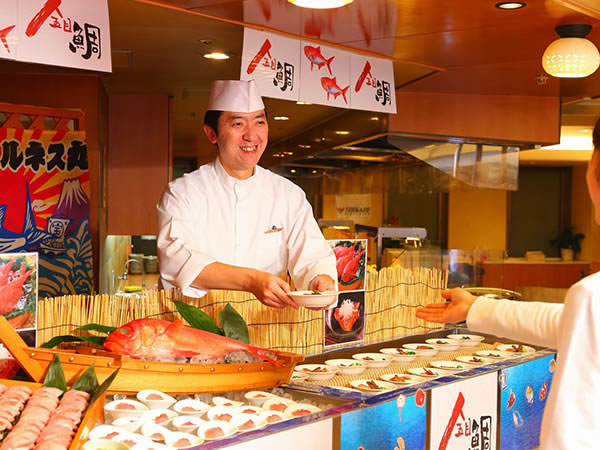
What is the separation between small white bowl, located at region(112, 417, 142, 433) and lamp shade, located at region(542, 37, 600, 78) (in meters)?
2.97

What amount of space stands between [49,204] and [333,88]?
212cm

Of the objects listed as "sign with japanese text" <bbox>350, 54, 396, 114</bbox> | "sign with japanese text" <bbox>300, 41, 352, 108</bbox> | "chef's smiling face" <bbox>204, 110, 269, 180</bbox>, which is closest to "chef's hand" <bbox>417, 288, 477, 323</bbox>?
"chef's smiling face" <bbox>204, 110, 269, 180</bbox>

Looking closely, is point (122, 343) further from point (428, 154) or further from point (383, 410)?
point (428, 154)

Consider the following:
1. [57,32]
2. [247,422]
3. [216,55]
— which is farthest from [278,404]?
[216,55]

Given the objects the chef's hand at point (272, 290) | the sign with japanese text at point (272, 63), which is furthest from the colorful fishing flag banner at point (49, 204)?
the chef's hand at point (272, 290)

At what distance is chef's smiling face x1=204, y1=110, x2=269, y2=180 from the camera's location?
3002 mm

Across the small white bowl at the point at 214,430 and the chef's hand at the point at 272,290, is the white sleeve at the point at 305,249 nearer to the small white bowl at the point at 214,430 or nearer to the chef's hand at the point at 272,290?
the chef's hand at the point at 272,290

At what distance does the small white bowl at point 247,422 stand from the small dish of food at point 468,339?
1.37 meters

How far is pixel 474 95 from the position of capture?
607 centimetres

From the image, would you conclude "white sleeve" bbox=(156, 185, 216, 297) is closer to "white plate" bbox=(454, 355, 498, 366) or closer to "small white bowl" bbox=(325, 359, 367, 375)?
"small white bowl" bbox=(325, 359, 367, 375)

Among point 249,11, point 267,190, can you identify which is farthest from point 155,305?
point 249,11

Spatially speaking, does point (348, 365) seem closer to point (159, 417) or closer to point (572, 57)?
point (159, 417)

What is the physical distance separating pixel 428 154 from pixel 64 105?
3.10 m

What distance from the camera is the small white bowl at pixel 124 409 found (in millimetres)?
1647
